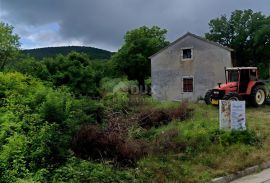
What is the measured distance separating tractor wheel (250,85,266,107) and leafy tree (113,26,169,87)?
1144 inches

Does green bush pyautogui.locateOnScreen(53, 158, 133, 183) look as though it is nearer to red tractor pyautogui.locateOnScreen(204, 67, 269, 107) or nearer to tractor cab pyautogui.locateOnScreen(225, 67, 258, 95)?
red tractor pyautogui.locateOnScreen(204, 67, 269, 107)

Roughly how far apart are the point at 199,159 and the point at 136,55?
42.1 metres

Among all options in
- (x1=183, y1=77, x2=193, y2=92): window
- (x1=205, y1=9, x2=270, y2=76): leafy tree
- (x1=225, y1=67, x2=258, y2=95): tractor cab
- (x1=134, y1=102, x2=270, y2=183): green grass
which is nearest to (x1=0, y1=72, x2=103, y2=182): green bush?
(x1=134, y1=102, x2=270, y2=183): green grass

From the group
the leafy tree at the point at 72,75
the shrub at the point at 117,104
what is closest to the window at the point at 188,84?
the leafy tree at the point at 72,75

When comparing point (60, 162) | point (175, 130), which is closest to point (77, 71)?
point (175, 130)

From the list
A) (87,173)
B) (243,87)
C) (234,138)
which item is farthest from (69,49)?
(87,173)

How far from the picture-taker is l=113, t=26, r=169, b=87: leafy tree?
52.3 metres

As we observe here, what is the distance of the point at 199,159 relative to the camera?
10.8m

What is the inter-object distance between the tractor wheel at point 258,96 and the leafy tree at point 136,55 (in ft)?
95.3

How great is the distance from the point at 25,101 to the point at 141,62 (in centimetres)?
4143

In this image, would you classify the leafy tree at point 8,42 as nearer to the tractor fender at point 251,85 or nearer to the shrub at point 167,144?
the tractor fender at point 251,85

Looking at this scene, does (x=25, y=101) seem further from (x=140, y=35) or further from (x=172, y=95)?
(x=140, y=35)

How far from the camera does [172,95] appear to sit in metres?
35.4

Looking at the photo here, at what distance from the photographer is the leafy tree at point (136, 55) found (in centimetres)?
5231
